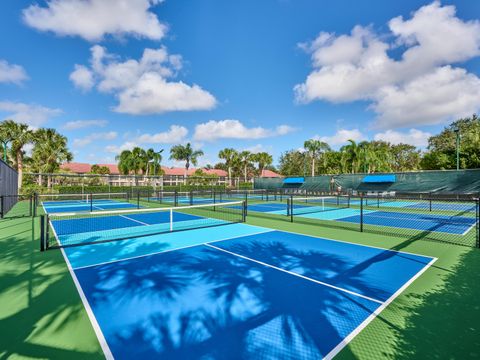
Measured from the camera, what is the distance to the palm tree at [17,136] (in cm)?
3000

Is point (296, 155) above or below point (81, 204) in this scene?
above

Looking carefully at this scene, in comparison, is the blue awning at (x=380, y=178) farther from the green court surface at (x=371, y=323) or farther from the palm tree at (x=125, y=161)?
the palm tree at (x=125, y=161)

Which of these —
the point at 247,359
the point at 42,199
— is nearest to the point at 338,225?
the point at 247,359

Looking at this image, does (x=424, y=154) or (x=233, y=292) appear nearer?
(x=233, y=292)

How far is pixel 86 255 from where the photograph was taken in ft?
25.8

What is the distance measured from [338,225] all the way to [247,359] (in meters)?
10.7

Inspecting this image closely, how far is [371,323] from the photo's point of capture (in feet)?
13.6

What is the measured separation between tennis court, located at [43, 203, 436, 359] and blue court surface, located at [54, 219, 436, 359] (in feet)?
0.06

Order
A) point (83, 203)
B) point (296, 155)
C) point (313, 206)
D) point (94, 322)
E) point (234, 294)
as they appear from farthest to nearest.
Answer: point (296, 155)
point (83, 203)
point (313, 206)
point (234, 294)
point (94, 322)

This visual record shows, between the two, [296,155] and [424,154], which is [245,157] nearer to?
[296,155]

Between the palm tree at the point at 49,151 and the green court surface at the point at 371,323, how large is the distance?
31605 mm

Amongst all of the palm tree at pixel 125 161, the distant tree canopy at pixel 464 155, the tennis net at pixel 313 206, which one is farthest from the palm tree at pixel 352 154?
the palm tree at pixel 125 161

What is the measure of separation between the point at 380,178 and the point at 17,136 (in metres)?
40.7

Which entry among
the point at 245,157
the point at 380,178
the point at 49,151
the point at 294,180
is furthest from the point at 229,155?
the point at 380,178
